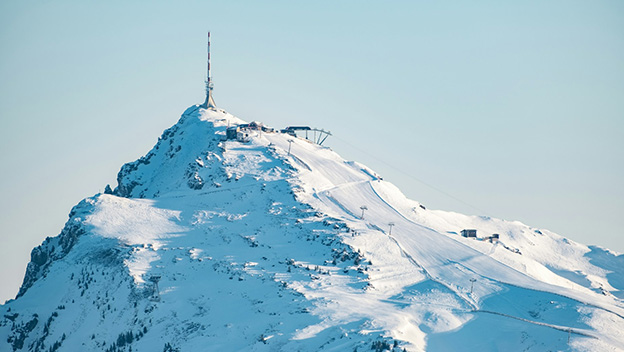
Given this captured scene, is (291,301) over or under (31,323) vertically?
over

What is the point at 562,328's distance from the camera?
175125 mm

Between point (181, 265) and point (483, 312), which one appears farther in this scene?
point (181, 265)

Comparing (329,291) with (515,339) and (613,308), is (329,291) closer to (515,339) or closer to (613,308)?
(515,339)

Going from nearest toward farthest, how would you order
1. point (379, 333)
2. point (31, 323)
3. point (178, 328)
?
point (379, 333) → point (178, 328) → point (31, 323)

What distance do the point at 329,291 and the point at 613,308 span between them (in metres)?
60.9

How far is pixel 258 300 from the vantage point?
608 feet

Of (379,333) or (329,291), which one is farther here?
(329,291)

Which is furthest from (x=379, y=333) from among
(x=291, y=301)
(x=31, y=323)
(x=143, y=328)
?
(x=31, y=323)

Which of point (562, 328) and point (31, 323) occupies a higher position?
point (562, 328)

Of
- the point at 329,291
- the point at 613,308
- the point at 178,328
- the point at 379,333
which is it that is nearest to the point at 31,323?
the point at 178,328

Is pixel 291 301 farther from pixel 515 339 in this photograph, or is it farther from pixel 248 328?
pixel 515 339

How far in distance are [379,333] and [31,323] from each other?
7403 centimetres

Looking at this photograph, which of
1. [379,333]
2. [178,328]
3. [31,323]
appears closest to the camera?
[379,333]

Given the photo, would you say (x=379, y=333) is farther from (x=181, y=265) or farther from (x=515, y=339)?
(x=181, y=265)
